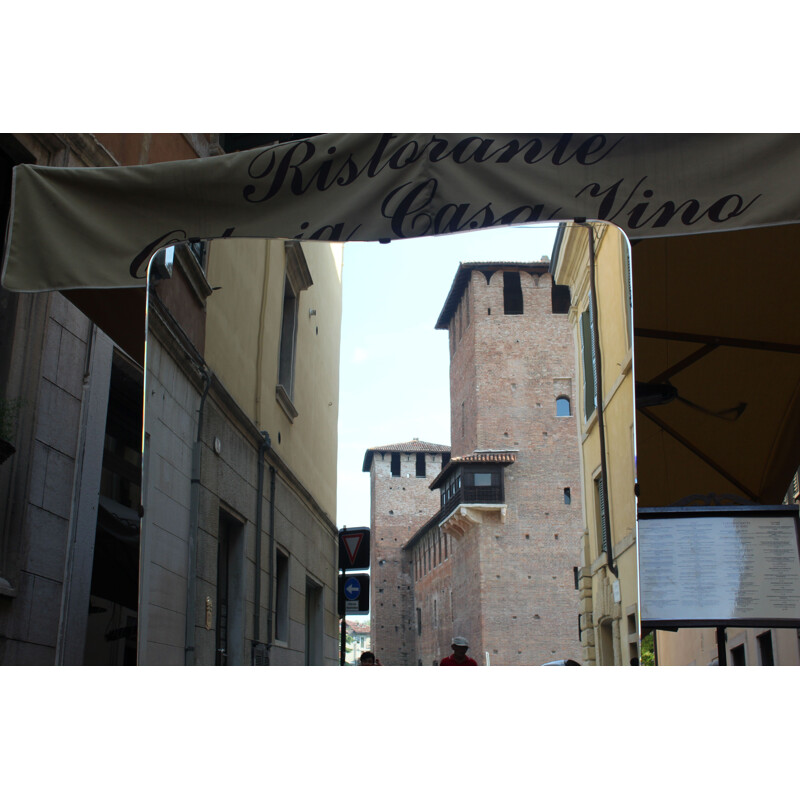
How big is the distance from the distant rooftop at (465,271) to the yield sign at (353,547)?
66 cm

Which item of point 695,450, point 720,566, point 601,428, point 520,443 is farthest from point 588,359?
point 695,450

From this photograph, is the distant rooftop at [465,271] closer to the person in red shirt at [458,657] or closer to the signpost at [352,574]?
the signpost at [352,574]

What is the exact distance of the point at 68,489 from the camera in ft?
12.6

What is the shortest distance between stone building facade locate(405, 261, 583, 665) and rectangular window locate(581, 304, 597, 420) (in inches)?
1.5

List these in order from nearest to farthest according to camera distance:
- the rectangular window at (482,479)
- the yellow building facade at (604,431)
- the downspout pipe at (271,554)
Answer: the yellow building facade at (604,431)
the downspout pipe at (271,554)
the rectangular window at (482,479)

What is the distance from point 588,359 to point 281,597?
3.63 feet

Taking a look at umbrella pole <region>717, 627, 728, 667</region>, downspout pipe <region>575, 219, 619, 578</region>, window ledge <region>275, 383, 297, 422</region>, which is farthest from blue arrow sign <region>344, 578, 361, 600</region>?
umbrella pole <region>717, 627, 728, 667</region>

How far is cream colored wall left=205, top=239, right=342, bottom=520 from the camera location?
2.39m

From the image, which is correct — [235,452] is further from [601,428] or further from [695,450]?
[695,450]

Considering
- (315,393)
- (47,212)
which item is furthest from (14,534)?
(315,393)

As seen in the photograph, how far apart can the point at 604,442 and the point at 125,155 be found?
3505mm

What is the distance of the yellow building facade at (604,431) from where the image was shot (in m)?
2.22

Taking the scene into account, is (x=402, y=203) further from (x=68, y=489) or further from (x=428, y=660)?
(x=68, y=489)

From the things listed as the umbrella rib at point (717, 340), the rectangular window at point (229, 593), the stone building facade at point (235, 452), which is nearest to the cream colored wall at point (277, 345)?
the stone building facade at point (235, 452)
